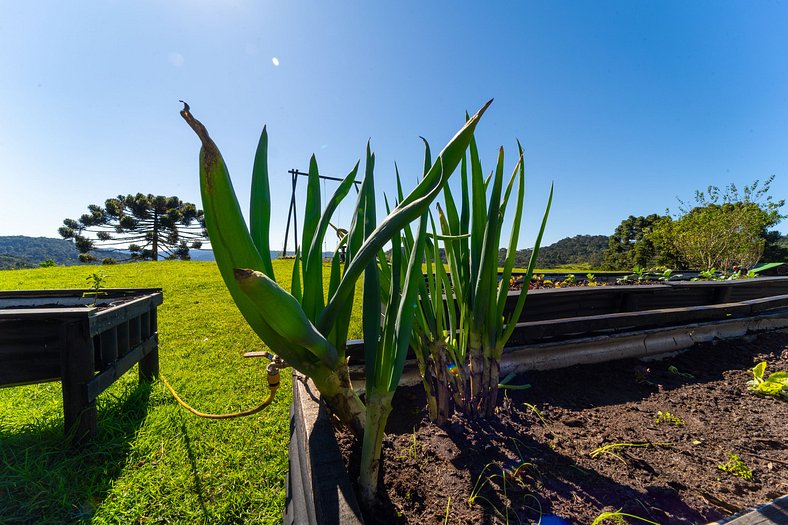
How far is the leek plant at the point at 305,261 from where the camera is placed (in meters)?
0.35

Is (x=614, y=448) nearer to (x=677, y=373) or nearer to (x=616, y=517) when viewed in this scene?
(x=616, y=517)

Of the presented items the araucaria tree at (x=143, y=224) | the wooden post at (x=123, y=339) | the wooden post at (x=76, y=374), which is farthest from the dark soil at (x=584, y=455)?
the araucaria tree at (x=143, y=224)

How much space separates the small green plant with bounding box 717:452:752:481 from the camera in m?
0.69

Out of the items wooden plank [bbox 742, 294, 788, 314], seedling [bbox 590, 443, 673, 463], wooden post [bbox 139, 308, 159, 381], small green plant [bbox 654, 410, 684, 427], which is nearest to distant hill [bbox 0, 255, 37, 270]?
wooden post [bbox 139, 308, 159, 381]

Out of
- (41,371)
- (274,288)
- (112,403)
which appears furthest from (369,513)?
(112,403)

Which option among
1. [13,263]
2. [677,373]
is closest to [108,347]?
[677,373]

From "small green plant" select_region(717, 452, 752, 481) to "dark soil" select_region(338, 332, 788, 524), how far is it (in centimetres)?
1

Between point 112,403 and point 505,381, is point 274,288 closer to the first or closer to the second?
point 505,381

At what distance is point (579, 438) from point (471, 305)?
426mm

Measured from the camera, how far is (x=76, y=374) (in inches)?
46.2

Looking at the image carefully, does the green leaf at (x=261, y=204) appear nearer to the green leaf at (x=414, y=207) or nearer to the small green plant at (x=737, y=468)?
the green leaf at (x=414, y=207)

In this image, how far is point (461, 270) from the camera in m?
0.84

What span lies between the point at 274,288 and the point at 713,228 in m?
12.4

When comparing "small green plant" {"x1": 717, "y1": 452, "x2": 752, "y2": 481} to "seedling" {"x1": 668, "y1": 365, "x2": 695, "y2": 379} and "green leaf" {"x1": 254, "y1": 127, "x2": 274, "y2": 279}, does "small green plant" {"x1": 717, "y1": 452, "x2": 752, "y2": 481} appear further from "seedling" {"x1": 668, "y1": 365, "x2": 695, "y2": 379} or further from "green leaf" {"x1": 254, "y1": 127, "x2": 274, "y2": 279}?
"green leaf" {"x1": 254, "y1": 127, "x2": 274, "y2": 279}
